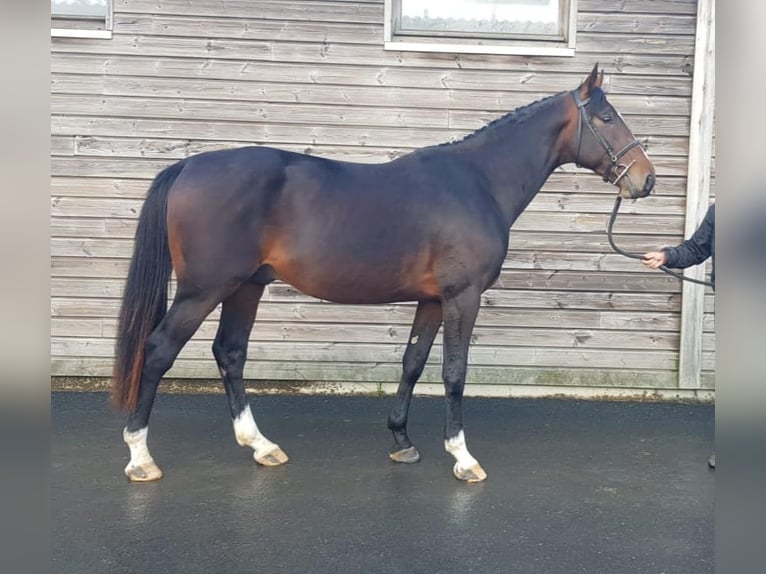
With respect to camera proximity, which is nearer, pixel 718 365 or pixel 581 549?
pixel 718 365

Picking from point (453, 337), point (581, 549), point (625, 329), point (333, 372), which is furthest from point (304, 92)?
point (581, 549)

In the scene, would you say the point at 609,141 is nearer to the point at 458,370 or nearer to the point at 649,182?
the point at 649,182

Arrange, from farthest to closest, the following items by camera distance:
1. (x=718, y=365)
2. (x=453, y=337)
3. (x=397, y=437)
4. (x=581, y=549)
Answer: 1. (x=397, y=437)
2. (x=453, y=337)
3. (x=581, y=549)
4. (x=718, y=365)

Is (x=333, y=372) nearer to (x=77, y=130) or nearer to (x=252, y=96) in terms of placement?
(x=252, y=96)

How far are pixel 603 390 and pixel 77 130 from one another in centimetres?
441

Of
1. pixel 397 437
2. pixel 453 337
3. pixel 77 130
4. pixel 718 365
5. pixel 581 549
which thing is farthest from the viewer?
pixel 77 130

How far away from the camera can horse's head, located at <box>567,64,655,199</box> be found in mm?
3666

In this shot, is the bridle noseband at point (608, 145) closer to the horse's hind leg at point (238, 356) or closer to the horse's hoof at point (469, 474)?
the horse's hoof at point (469, 474)

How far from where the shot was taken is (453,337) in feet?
11.7

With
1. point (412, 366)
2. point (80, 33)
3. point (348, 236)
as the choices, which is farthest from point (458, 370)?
point (80, 33)

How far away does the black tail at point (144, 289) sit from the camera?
3428 millimetres

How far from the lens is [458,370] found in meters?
3.60

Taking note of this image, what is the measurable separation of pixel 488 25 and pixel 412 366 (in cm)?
289

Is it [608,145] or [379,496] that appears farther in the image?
[608,145]
